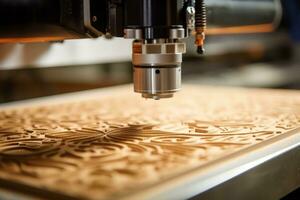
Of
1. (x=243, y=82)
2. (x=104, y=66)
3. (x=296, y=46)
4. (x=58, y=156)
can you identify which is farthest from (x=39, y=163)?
(x=296, y=46)

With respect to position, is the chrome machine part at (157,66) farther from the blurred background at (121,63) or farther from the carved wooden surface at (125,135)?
the blurred background at (121,63)

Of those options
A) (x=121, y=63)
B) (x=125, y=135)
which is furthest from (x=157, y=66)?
(x=121, y=63)

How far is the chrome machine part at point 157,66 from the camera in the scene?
2.51ft

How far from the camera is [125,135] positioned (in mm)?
777

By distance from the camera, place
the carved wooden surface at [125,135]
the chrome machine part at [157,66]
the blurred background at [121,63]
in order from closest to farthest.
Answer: the carved wooden surface at [125,135], the chrome machine part at [157,66], the blurred background at [121,63]

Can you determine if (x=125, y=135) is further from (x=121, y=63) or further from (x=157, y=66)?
(x=121, y=63)

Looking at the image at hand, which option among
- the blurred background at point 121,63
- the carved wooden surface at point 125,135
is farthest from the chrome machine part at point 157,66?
the blurred background at point 121,63

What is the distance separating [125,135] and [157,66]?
4.5 inches

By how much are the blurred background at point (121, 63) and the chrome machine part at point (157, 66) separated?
1.46ft

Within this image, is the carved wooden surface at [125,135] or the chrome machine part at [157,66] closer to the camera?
the carved wooden surface at [125,135]

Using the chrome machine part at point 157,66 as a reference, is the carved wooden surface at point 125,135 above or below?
below

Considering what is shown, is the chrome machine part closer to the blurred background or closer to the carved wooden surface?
the carved wooden surface

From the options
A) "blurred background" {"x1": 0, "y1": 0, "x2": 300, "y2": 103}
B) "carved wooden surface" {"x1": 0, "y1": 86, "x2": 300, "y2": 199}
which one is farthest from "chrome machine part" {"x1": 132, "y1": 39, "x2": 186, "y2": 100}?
"blurred background" {"x1": 0, "y1": 0, "x2": 300, "y2": 103}

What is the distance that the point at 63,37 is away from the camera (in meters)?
0.90
